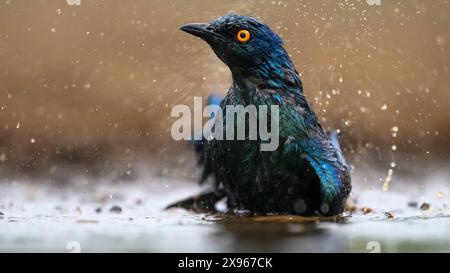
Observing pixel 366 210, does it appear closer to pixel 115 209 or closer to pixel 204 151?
pixel 204 151

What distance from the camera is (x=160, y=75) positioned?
34.7ft

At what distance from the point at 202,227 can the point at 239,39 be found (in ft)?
4.73

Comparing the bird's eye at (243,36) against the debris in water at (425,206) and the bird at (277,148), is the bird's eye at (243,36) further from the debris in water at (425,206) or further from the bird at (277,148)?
the debris in water at (425,206)

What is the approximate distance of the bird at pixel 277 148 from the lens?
18.5 ft

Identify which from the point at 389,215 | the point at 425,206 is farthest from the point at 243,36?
the point at 425,206

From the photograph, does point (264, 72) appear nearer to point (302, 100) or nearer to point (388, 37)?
point (302, 100)

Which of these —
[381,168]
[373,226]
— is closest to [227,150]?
[373,226]

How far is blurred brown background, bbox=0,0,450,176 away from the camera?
9797mm

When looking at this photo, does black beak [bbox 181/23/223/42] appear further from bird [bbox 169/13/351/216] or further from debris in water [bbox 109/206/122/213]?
debris in water [bbox 109/206/122/213]

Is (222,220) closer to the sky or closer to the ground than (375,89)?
closer to the ground

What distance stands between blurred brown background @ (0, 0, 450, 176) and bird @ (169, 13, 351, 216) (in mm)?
3124

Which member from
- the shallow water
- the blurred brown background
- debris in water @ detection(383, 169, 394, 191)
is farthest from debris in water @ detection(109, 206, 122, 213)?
debris in water @ detection(383, 169, 394, 191)
